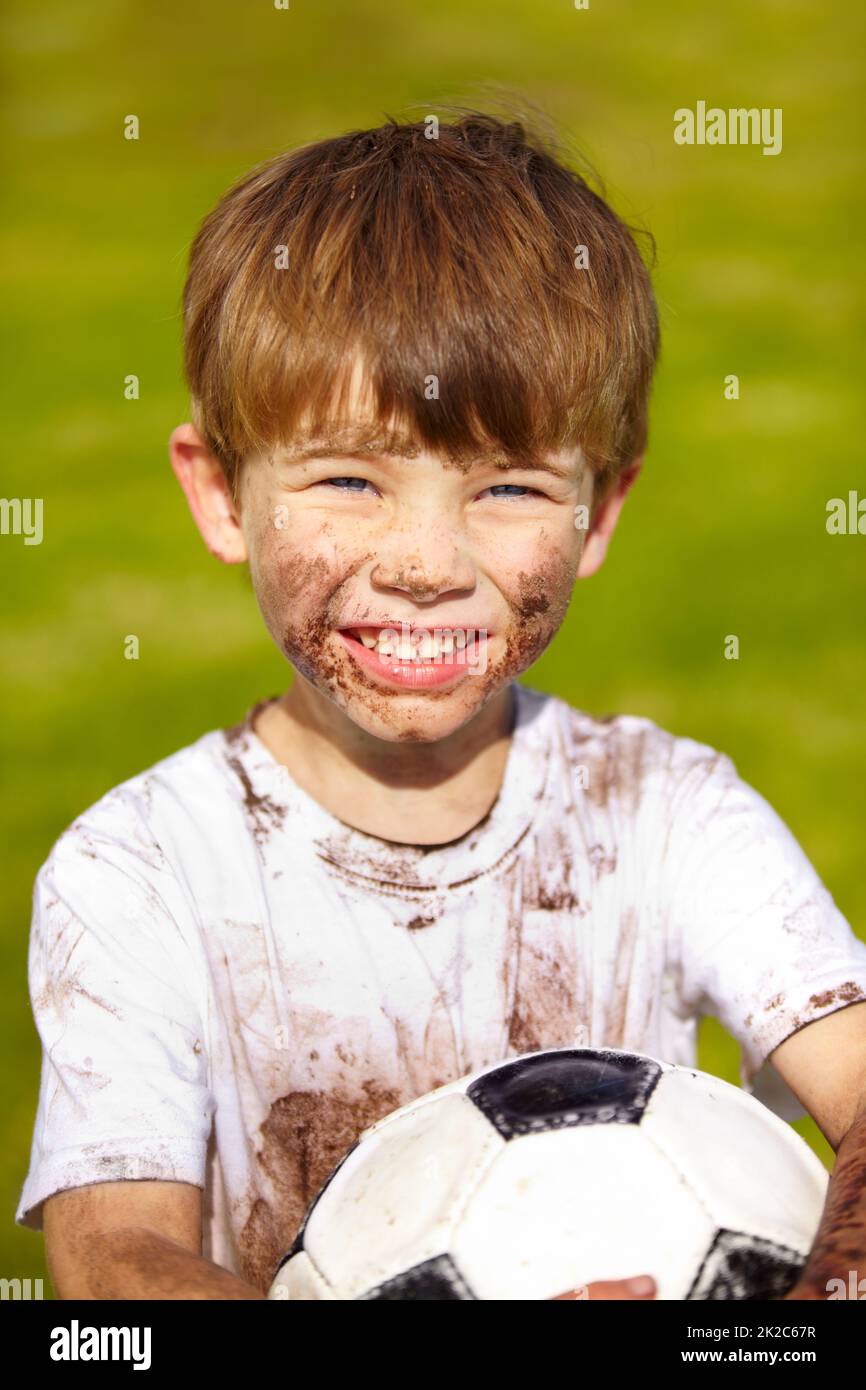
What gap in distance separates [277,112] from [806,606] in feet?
16.0

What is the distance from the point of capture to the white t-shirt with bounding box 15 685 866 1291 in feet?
7.19

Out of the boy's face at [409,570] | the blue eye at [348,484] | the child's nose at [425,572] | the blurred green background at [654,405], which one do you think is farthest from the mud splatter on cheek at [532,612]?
the blurred green background at [654,405]

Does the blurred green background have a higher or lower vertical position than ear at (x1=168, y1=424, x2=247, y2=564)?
higher

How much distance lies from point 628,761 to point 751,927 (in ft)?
1.18

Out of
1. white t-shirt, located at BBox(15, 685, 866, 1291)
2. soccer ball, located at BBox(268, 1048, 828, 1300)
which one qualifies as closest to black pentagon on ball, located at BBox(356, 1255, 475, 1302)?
soccer ball, located at BBox(268, 1048, 828, 1300)

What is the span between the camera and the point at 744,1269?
5.82ft

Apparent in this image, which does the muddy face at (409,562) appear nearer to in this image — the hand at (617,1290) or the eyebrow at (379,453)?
the eyebrow at (379,453)

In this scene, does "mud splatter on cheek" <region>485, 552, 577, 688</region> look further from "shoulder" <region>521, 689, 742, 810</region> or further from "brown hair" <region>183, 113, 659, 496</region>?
"shoulder" <region>521, 689, 742, 810</region>

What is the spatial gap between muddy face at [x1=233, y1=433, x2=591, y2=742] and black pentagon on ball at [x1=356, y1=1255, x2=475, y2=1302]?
2.39ft

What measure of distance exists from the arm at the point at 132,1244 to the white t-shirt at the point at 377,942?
5.7 inches

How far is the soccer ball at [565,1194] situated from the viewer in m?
1.74

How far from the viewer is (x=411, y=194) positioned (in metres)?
2.24

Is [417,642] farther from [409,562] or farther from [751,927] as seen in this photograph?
[751,927]
